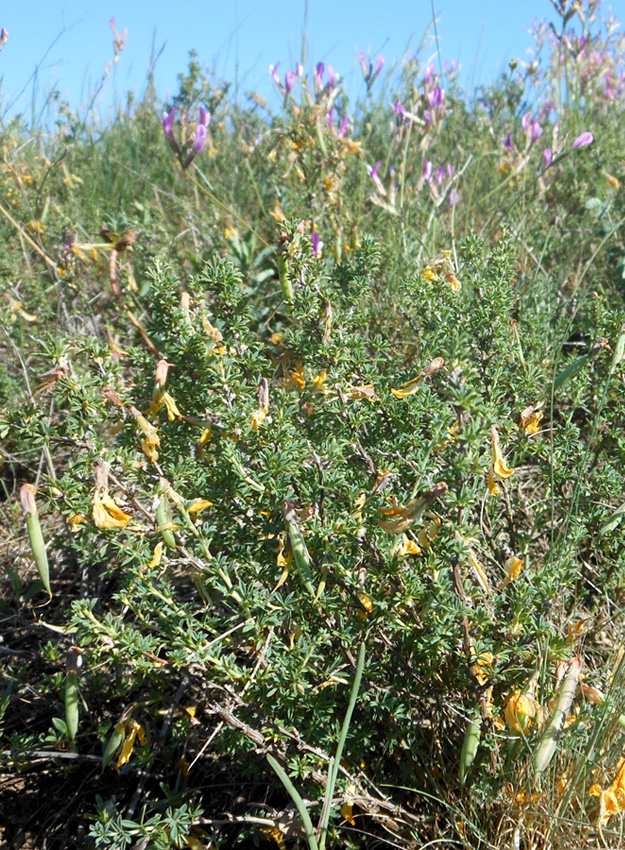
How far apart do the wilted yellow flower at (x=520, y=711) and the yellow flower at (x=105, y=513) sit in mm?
633

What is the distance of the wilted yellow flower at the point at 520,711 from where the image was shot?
3.59 feet

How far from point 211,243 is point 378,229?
0.71 metres

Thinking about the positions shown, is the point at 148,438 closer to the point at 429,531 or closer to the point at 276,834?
the point at 429,531

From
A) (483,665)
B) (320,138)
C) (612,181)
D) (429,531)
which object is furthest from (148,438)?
(612,181)

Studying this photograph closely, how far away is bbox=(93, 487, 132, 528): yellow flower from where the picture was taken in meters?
1.03

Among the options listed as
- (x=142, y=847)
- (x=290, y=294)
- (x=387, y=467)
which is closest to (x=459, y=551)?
(x=387, y=467)

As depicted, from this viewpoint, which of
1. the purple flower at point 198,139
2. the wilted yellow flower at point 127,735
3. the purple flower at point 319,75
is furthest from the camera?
the purple flower at point 319,75

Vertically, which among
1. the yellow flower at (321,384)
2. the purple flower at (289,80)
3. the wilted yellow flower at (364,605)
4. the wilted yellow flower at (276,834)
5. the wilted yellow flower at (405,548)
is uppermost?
the purple flower at (289,80)

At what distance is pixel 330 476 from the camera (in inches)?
46.3

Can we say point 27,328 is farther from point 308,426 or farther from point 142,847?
point 142,847

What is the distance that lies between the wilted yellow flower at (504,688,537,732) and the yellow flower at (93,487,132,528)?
633 millimetres

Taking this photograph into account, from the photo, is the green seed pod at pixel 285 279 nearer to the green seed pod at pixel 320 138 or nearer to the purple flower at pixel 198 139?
the purple flower at pixel 198 139

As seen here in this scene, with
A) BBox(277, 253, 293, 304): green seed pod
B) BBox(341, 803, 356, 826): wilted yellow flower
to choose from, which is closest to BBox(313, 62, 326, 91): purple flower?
BBox(277, 253, 293, 304): green seed pod

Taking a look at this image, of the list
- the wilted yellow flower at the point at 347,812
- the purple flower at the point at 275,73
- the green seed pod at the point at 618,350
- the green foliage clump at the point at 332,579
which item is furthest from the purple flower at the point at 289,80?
the wilted yellow flower at the point at 347,812
